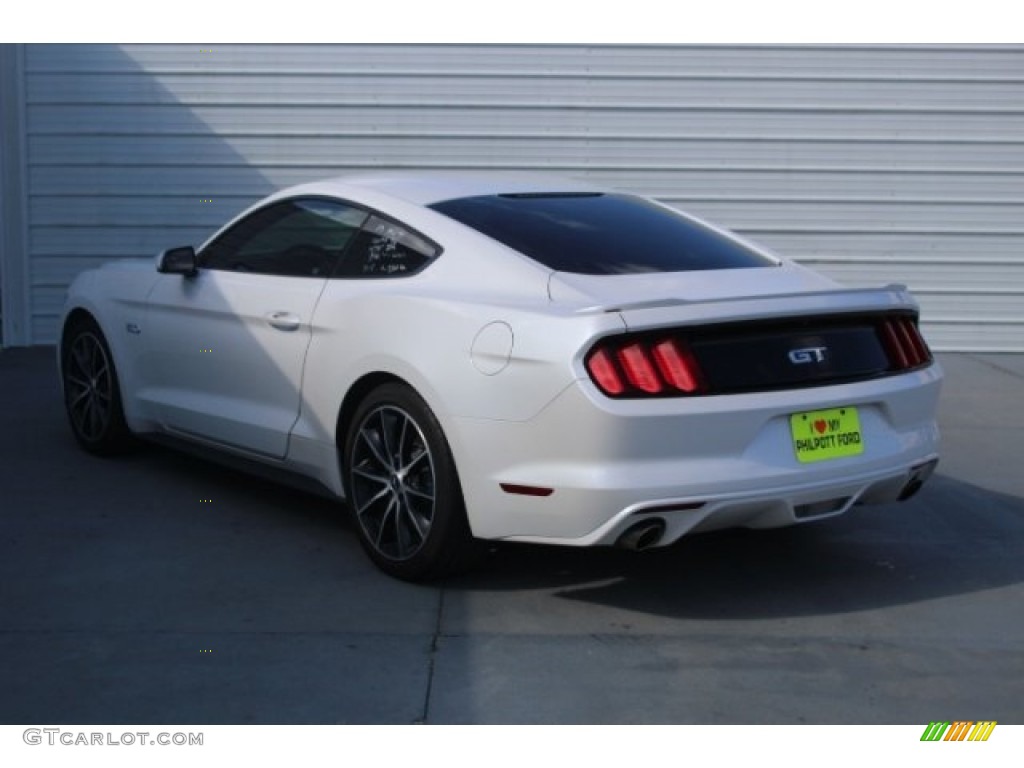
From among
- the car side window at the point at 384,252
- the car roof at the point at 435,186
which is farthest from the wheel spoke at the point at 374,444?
the car roof at the point at 435,186

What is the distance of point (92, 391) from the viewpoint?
739 centimetres

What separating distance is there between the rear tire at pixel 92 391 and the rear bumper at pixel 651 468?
2827 millimetres

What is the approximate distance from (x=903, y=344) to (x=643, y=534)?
4.34 ft

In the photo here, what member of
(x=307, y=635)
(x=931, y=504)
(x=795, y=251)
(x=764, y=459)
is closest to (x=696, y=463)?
(x=764, y=459)

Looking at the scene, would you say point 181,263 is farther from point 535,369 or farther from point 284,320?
point 535,369

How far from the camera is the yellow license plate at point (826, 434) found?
4926 millimetres

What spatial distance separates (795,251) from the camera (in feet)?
38.5

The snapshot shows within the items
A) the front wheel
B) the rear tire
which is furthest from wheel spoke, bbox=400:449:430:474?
the rear tire

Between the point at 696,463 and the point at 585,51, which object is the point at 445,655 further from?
the point at 585,51

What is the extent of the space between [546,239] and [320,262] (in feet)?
3.24

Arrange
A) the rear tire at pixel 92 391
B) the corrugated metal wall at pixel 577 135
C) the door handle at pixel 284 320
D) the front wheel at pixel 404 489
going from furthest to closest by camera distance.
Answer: the corrugated metal wall at pixel 577 135 < the rear tire at pixel 92 391 < the door handle at pixel 284 320 < the front wheel at pixel 404 489

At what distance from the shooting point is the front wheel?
5.09 meters

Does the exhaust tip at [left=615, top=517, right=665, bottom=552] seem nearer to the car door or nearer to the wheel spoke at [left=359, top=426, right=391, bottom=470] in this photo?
the wheel spoke at [left=359, top=426, right=391, bottom=470]
